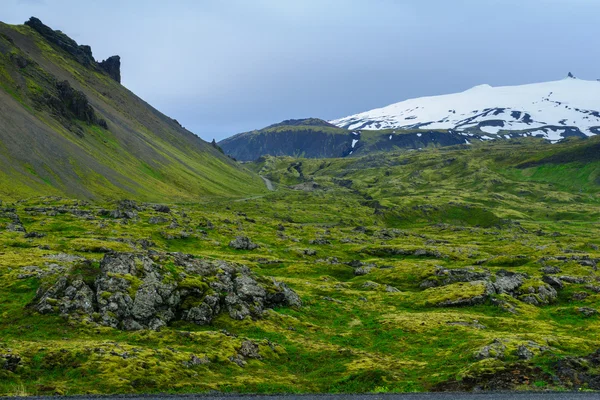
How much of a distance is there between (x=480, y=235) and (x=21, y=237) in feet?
552

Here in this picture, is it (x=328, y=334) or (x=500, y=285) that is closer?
(x=328, y=334)

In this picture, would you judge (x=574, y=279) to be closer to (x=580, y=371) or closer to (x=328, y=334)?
(x=580, y=371)

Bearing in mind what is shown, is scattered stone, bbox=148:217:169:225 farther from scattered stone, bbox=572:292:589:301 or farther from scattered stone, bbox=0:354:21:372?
scattered stone, bbox=572:292:589:301

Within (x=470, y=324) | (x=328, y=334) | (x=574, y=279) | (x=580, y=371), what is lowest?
(x=574, y=279)

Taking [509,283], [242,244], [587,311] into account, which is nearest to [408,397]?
[587,311]

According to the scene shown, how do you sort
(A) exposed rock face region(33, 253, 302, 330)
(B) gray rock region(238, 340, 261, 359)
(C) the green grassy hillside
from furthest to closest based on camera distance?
1. (A) exposed rock face region(33, 253, 302, 330)
2. (B) gray rock region(238, 340, 261, 359)
3. (C) the green grassy hillside

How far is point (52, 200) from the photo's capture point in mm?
150875

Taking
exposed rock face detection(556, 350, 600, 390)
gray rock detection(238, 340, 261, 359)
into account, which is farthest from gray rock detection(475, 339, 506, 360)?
→ gray rock detection(238, 340, 261, 359)

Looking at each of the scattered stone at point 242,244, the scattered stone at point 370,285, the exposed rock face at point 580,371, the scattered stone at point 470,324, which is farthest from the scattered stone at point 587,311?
the scattered stone at point 242,244

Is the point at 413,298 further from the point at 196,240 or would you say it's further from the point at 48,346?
the point at 196,240

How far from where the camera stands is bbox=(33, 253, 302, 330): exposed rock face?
42.6 meters

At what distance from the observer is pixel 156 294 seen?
46156 millimetres

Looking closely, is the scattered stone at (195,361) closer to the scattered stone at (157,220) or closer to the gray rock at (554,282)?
the gray rock at (554,282)

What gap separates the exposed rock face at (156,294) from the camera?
4262cm
